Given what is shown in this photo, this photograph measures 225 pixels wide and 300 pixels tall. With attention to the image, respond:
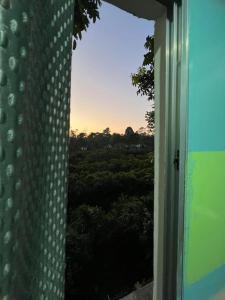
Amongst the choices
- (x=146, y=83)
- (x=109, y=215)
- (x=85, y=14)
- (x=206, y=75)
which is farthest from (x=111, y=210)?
(x=206, y=75)

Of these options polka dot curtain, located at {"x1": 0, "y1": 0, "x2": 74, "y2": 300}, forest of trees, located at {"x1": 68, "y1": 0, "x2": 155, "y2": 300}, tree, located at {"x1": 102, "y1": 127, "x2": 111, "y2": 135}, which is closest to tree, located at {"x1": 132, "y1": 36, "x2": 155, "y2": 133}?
forest of trees, located at {"x1": 68, "y1": 0, "x2": 155, "y2": 300}

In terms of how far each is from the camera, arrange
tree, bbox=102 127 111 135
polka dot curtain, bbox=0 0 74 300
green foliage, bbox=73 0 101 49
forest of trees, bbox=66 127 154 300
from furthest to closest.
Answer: tree, bbox=102 127 111 135
forest of trees, bbox=66 127 154 300
green foliage, bbox=73 0 101 49
polka dot curtain, bbox=0 0 74 300

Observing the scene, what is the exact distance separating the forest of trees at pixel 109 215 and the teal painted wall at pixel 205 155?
5.50 ft

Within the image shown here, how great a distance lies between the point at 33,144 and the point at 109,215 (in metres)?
3.62

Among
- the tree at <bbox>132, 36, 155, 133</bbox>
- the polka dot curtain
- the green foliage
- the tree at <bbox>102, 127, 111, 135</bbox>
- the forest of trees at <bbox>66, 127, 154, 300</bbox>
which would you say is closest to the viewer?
the polka dot curtain

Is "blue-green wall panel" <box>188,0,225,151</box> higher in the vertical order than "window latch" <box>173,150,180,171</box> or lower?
higher

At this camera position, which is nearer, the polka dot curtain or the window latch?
the polka dot curtain

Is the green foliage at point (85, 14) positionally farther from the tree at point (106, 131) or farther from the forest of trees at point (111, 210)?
the tree at point (106, 131)

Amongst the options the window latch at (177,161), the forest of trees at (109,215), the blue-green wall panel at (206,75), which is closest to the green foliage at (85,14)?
the blue-green wall panel at (206,75)

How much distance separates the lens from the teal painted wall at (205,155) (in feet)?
6.18

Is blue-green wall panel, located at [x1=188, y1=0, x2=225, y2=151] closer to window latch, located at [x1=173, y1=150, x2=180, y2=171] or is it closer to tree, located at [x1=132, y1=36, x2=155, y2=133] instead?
window latch, located at [x1=173, y1=150, x2=180, y2=171]

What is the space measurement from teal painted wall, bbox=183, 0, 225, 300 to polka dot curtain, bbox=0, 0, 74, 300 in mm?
1165

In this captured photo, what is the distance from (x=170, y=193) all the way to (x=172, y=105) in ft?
1.61

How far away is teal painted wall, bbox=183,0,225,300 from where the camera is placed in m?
1.88
